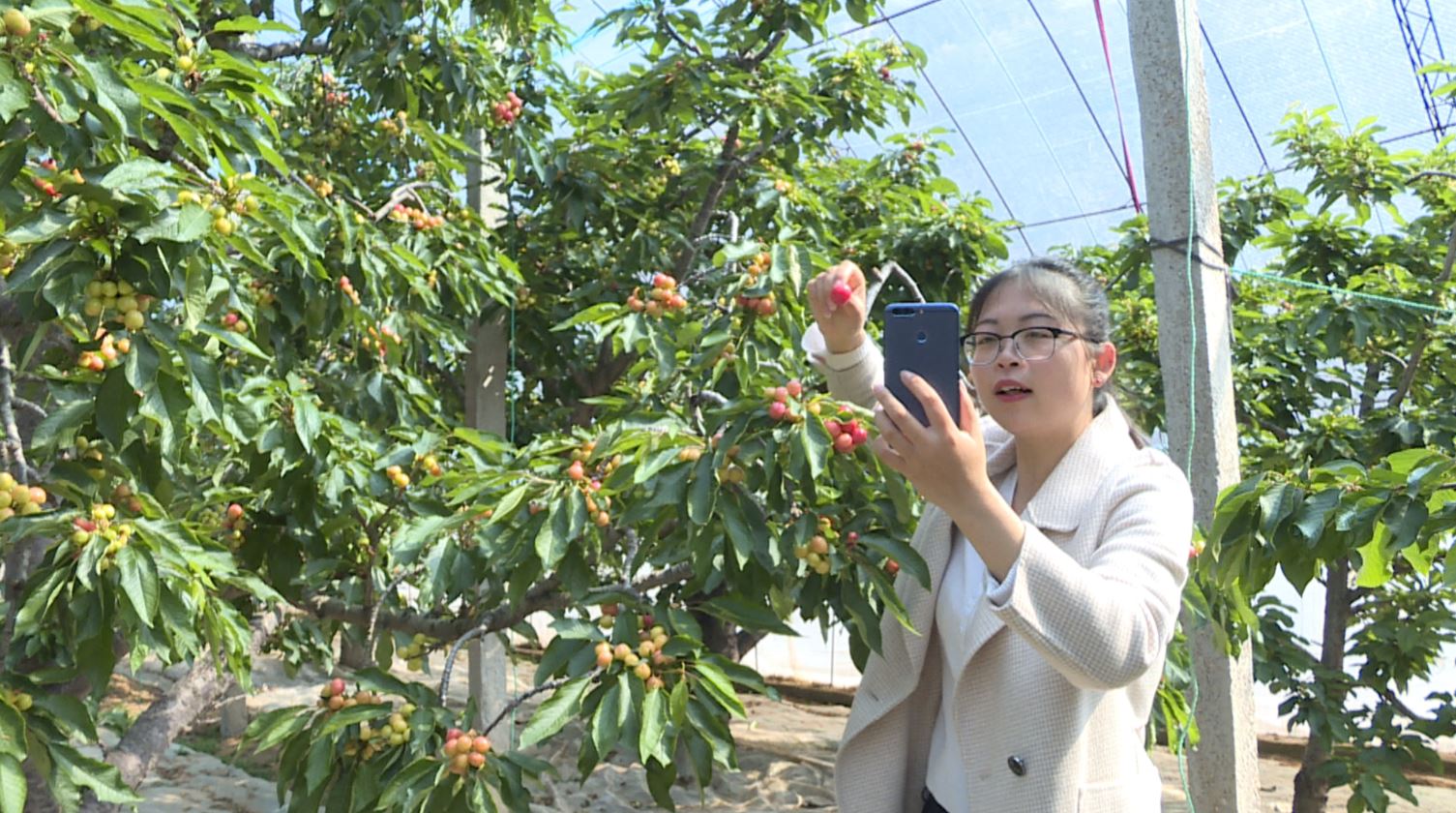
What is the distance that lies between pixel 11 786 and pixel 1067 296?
1393mm

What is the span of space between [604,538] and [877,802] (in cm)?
112

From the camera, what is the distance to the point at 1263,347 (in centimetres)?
450

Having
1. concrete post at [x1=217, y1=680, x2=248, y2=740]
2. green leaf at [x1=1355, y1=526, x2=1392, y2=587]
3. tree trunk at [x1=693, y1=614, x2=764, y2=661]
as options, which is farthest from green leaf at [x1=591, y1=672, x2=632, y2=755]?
concrete post at [x1=217, y1=680, x2=248, y2=740]

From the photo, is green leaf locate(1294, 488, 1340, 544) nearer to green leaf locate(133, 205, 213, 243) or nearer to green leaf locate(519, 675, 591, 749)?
green leaf locate(519, 675, 591, 749)

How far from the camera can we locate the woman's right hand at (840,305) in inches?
58.6

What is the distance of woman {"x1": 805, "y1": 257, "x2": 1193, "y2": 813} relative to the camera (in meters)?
1.08

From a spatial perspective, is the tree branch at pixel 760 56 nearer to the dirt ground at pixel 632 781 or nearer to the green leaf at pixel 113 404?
the dirt ground at pixel 632 781

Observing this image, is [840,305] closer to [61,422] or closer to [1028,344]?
[1028,344]

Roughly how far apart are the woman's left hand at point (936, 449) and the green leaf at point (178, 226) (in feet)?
3.02

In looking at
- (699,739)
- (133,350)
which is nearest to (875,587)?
(699,739)

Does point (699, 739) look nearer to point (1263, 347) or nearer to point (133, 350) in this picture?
point (133, 350)

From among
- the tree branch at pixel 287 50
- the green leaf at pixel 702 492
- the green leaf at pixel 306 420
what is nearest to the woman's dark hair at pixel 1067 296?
the green leaf at pixel 702 492

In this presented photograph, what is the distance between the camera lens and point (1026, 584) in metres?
1.07

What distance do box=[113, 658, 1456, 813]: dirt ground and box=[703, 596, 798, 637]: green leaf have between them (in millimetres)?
3114
